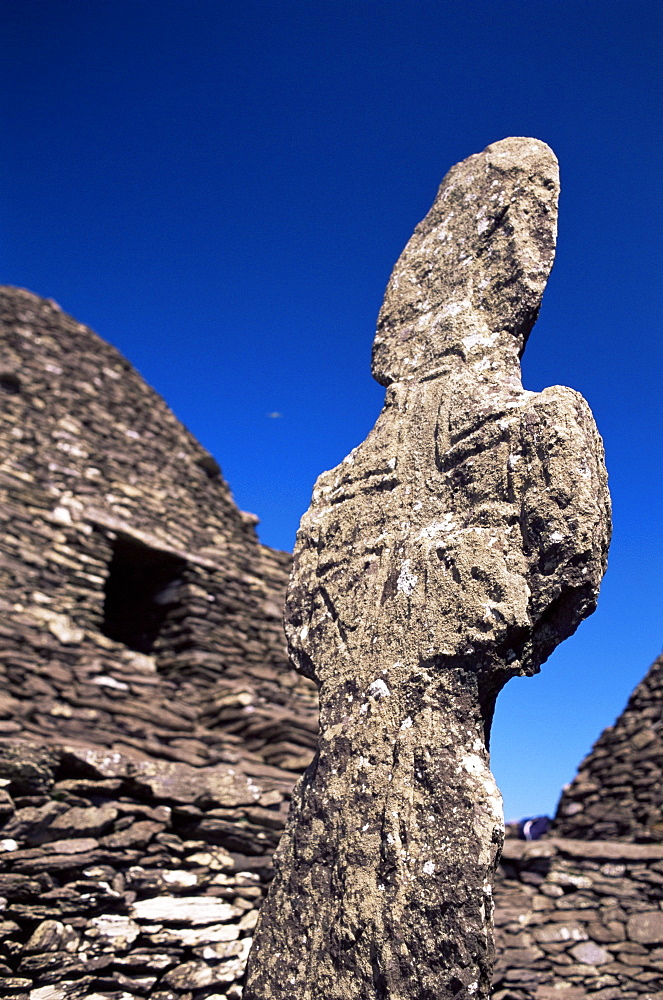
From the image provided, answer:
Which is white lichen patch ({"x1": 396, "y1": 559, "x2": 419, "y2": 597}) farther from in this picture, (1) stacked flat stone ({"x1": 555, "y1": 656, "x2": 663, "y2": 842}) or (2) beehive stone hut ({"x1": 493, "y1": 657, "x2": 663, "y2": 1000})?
(1) stacked flat stone ({"x1": 555, "y1": 656, "x2": 663, "y2": 842})

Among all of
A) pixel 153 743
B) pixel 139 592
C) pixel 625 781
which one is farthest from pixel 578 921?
pixel 139 592

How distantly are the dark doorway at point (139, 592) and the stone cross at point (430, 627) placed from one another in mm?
5262

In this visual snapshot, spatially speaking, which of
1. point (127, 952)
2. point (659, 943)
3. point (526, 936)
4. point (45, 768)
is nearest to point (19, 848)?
point (45, 768)

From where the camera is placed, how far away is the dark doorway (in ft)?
26.3

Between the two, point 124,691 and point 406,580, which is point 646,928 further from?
point 406,580

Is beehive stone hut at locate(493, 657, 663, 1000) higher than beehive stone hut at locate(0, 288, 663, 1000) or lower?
lower

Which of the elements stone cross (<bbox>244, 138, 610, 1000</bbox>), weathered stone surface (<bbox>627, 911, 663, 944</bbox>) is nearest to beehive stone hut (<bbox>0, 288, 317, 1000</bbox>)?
stone cross (<bbox>244, 138, 610, 1000</bbox>)

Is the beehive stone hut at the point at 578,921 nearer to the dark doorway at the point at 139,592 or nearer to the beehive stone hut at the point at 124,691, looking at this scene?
the beehive stone hut at the point at 124,691

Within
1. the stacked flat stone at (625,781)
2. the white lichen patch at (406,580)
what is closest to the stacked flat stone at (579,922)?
the stacked flat stone at (625,781)

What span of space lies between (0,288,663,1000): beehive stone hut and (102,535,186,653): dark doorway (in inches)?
1.0

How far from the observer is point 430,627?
7.82 feet

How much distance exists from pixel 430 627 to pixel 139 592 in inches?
259

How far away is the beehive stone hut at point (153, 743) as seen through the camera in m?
3.92

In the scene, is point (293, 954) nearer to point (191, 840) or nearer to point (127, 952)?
point (127, 952)
